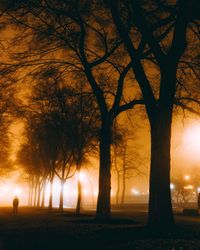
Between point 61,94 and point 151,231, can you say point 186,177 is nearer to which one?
point 61,94

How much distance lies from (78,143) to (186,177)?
150ft

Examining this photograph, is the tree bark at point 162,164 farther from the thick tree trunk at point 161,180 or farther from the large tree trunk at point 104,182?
the large tree trunk at point 104,182

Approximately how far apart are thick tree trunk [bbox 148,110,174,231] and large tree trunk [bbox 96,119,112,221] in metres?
6.41

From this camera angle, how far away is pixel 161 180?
12.8m

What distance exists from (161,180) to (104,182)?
690 cm

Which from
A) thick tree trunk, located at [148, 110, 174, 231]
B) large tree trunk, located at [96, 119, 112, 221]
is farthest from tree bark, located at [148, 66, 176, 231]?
large tree trunk, located at [96, 119, 112, 221]

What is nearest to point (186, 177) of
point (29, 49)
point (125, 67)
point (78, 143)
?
point (78, 143)

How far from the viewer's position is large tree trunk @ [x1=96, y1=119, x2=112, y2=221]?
19.2 m

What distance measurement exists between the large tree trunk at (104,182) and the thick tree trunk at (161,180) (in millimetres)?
6405

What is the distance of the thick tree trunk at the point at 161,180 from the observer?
12.8 m

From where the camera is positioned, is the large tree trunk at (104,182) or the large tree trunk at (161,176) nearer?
the large tree trunk at (161,176)

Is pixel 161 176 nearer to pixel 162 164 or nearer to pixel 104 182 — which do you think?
pixel 162 164

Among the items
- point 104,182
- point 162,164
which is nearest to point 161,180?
point 162,164

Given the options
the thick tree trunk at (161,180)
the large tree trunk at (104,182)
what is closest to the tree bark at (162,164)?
the thick tree trunk at (161,180)
